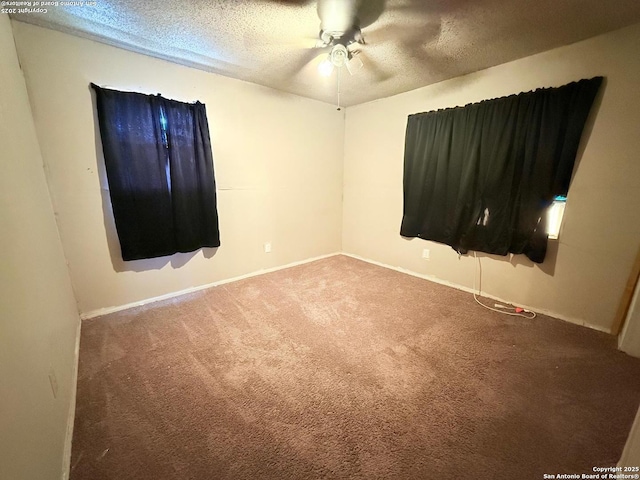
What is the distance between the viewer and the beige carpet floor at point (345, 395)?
115 cm

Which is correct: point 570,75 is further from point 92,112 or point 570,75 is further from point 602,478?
point 92,112

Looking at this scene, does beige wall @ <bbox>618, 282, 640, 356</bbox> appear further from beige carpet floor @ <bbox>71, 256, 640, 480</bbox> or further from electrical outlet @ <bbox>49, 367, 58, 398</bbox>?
electrical outlet @ <bbox>49, 367, 58, 398</bbox>

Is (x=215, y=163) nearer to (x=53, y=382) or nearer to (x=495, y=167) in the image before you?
(x=53, y=382)

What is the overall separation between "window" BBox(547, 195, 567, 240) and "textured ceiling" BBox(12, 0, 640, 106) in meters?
1.25

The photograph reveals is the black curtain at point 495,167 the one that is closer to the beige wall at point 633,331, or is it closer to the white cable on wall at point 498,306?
the white cable on wall at point 498,306

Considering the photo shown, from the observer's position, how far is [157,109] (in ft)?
7.56

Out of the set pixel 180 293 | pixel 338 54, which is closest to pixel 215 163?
pixel 180 293

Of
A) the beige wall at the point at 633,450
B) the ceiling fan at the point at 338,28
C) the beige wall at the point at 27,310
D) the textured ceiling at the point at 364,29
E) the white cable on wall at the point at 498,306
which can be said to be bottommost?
the white cable on wall at the point at 498,306

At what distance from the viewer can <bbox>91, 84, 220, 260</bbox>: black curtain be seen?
2166mm

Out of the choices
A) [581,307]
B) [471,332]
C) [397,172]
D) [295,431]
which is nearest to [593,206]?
[581,307]

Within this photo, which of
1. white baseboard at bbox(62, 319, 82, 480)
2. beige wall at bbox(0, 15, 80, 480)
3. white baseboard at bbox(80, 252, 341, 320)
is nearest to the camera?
beige wall at bbox(0, 15, 80, 480)

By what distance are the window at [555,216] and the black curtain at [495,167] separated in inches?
2.3

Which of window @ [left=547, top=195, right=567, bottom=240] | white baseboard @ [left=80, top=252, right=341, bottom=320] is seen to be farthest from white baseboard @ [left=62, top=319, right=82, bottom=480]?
window @ [left=547, top=195, right=567, bottom=240]

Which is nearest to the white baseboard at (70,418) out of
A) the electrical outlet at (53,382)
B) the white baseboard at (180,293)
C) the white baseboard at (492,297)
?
the electrical outlet at (53,382)
